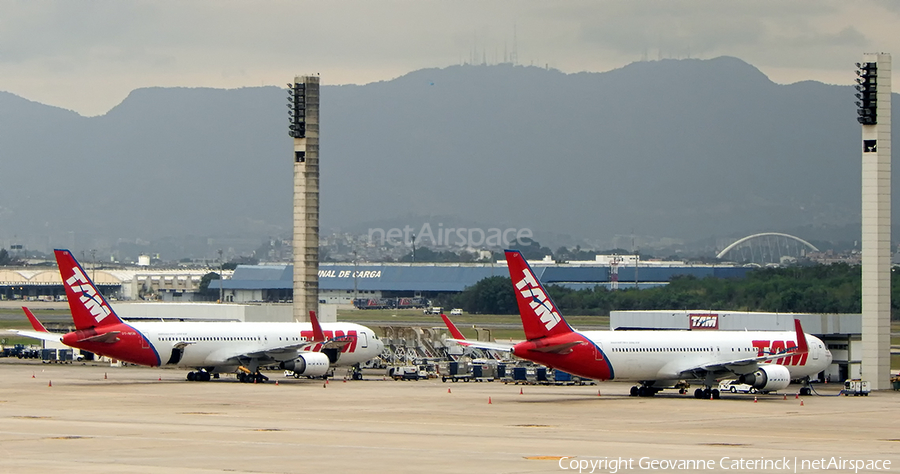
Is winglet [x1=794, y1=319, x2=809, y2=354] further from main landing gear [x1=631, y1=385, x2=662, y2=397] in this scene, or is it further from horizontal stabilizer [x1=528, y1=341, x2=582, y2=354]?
Result: horizontal stabilizer [x1=528, y1=341, x2=582, y2=354]

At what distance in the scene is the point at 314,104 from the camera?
94500 millimetres

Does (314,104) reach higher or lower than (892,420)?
higher

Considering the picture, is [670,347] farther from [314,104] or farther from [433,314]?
Result: [433,314]

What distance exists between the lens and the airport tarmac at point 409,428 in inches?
1271

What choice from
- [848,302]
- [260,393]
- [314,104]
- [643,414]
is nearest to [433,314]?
[848,302]

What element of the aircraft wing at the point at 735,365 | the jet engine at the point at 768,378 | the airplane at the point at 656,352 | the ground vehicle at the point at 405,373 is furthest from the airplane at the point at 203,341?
the jet engine at the point at 768,378

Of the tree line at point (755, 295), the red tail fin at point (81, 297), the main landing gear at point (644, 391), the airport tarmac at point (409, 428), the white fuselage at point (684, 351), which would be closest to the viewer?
the airport tarmac at point (409, 428)

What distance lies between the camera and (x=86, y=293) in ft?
221

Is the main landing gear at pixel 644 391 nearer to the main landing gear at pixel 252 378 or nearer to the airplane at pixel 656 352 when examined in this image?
the airplane at pixel 656 352

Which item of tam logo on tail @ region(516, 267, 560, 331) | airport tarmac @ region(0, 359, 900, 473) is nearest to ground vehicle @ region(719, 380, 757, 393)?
airport tarmac @ region(0, 359, 900, 473)

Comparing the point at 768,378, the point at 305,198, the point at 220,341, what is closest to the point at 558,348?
the point at 768,378

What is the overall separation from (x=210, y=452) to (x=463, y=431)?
33.3ft

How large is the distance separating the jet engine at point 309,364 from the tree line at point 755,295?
62189mm

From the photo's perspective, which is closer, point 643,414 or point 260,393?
point 643,414
